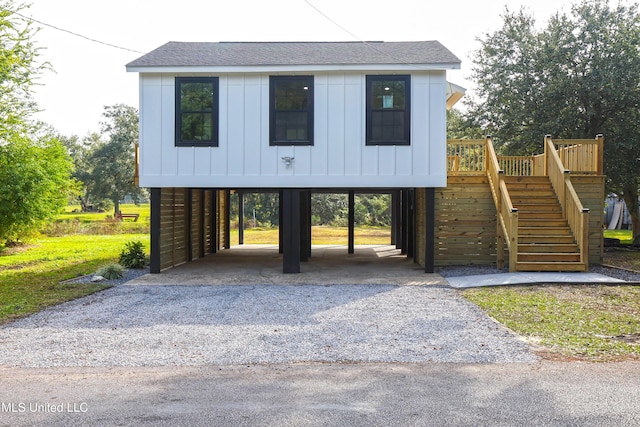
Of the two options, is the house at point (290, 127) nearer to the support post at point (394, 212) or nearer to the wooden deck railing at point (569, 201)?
the wooden deck railing at point (569, 201)

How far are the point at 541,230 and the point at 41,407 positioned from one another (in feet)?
34.8

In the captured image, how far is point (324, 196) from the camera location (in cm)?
3631

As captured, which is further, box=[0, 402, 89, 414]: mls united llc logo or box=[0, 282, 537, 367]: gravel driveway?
box=[0, 282, 537, 367]: gravel driveway

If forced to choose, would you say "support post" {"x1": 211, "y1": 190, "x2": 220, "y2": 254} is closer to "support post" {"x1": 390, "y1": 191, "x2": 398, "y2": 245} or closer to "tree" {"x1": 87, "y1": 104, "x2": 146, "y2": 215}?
"support post" {"x1": 390, "y1": 191, "x2": 398, "y2": 245}

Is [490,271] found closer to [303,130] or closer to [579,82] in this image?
[303,130]

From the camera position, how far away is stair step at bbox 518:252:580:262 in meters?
11.4

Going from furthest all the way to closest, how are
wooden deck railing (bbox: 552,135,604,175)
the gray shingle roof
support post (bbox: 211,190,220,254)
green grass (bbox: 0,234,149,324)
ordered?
support post (bbox: 211,190,220,254)
wooden deck railing (bbox: 552,135,604,175)
the gray shingle roof
green grass (bbox: 0,234,149,324)

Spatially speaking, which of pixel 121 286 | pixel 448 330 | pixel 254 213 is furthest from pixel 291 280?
pixel 254 213

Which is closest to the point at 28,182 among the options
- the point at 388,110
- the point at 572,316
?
the point at 388,110

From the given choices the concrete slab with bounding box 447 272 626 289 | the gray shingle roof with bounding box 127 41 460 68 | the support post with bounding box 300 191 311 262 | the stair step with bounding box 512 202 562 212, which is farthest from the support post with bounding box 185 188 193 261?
the stair step with bounding box 512 202 562 212

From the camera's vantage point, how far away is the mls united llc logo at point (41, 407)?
4.00 metres

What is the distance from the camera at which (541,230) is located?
12031 mm

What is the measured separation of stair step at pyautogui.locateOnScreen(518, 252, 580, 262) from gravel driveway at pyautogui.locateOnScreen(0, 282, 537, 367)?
111 inches

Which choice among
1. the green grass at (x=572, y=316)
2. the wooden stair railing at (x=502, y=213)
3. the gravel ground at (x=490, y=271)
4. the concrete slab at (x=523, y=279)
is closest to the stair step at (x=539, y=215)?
the wooden stair railing at (x=502, y=213)
